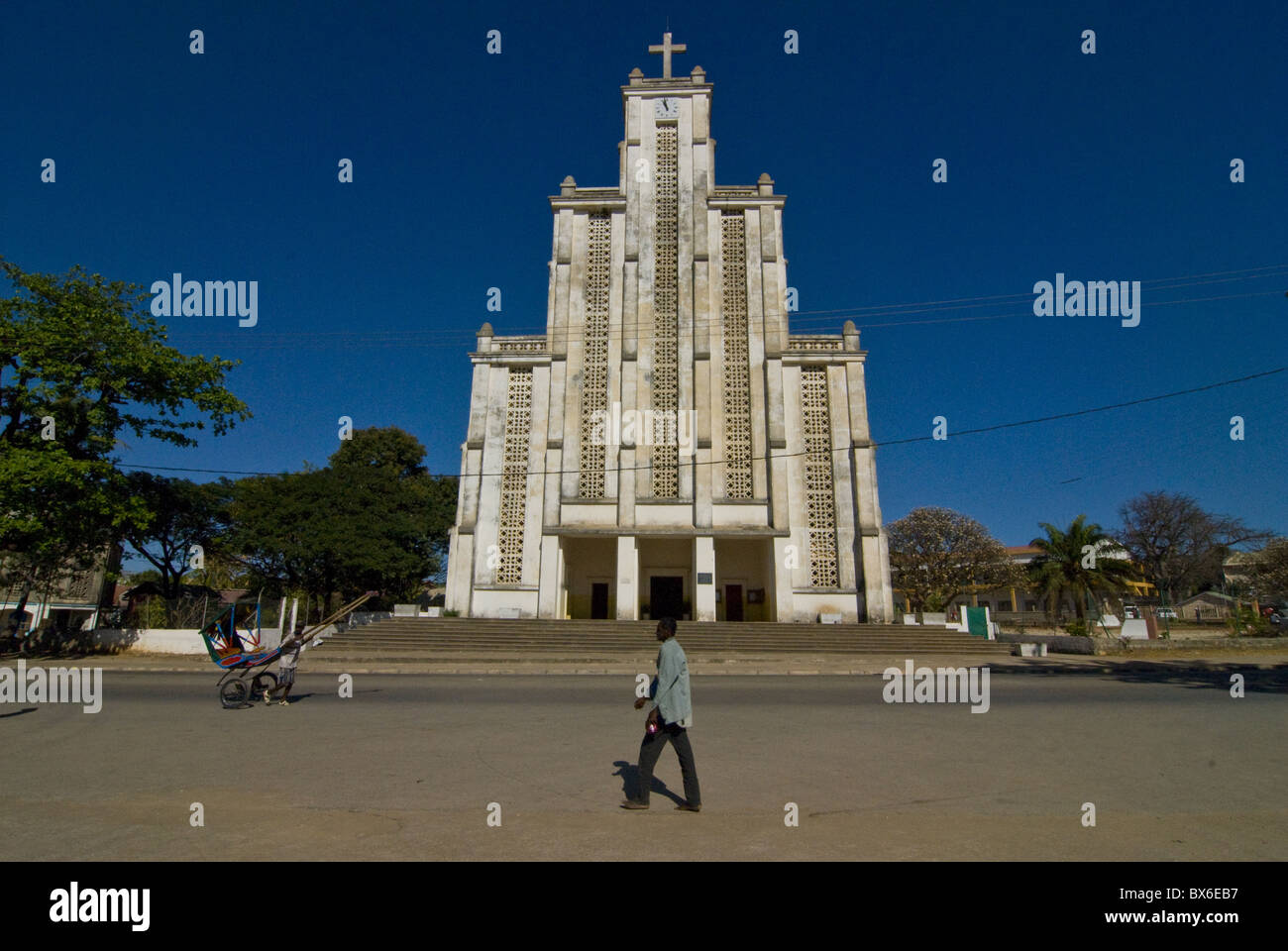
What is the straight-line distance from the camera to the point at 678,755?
16.8ft

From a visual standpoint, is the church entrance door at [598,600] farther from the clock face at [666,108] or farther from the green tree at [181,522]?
the clock face at [666,108]

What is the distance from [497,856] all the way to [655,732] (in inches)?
65.6

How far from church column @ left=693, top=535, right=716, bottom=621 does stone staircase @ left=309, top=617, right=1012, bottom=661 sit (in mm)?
1823

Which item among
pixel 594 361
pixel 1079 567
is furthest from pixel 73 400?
pixel 1079 567

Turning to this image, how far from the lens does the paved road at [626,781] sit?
166 inches

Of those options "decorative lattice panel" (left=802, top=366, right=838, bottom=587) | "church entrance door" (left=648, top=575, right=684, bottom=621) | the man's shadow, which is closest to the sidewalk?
"decorative lattice panel" (left=802, top=366, right=838, bottom=587)

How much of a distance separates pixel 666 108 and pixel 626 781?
34.8 metres

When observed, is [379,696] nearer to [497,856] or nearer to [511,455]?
[497,856]

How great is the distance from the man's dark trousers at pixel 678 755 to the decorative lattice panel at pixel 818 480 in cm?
2411

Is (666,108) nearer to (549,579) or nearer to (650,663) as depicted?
(549,579)

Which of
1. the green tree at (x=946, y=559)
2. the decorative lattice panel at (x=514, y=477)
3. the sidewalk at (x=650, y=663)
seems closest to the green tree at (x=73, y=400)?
the sidewalk at (x=650, y=663)
